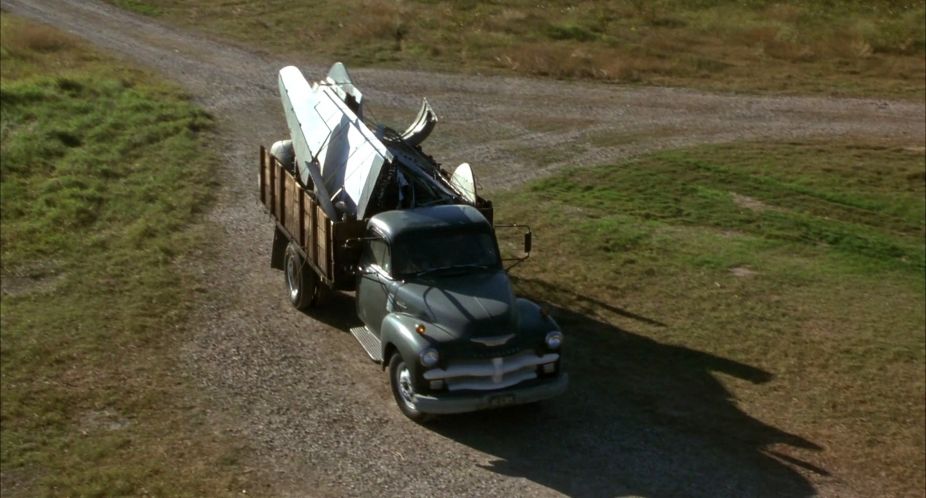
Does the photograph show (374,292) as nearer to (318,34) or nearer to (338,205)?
(338,205)

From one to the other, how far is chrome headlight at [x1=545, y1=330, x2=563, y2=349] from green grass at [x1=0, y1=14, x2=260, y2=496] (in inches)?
145

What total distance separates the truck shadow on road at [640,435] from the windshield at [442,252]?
1789 millimetres

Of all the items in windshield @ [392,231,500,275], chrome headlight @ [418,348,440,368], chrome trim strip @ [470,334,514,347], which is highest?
windshield @ [392,231,500,275]

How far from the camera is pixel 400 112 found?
29.1 m

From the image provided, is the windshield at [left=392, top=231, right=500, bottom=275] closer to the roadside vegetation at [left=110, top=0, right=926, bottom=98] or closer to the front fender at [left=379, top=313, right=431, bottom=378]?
the front fender at [left=379, top=313, right=431, bottom=378]

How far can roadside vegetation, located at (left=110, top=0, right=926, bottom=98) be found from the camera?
3419 cm

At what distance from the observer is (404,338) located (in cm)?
1345

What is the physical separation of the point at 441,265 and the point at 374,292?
92cm

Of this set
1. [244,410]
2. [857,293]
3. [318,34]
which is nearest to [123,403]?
[244,410]

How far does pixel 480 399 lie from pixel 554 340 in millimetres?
1106

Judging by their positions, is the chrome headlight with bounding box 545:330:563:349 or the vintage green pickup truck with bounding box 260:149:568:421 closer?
the vintage green pickup truck with bounding box 260:149:568:421

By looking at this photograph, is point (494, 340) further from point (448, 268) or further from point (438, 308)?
point (448, 268)

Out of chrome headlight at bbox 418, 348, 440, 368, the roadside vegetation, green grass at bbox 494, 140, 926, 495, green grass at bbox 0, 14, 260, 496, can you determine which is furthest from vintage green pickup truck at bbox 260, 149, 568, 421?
the roadside vegetation

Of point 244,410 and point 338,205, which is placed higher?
point 338,205
